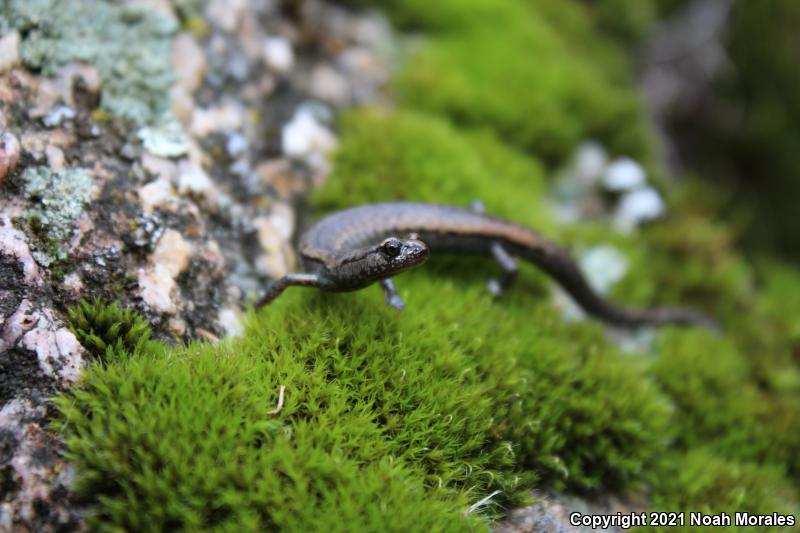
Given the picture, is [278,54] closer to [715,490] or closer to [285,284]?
[285,284]

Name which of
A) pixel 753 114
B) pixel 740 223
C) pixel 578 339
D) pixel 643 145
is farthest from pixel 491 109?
pixel 753 114

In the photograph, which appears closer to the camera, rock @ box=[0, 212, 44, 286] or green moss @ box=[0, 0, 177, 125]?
rock @ box=[0, 212, 44, 286]

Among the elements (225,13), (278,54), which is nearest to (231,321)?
(278,54)

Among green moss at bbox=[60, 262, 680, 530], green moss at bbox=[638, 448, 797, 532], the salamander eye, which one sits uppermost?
the salamander eye

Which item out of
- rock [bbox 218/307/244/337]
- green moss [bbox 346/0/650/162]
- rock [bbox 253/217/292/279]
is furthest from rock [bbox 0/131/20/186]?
green moss [bbox 346/0/650/162]

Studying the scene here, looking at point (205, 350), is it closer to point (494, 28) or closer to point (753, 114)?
point (494, 28)

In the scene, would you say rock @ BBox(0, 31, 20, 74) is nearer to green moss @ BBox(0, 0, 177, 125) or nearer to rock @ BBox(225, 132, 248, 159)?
green moss @ BBox(0, 0, 177, 125)

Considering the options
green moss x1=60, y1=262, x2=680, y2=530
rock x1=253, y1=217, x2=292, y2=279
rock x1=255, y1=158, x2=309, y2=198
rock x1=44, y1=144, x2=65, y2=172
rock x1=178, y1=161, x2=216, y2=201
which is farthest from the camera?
rock x1=255, y1=158, x2=309, y2=198

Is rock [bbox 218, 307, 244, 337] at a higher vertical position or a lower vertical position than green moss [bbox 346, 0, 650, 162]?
lower
